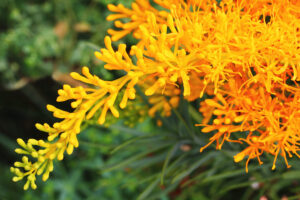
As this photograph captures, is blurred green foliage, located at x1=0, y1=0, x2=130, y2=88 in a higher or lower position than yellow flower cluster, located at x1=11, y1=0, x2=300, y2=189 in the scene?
lower

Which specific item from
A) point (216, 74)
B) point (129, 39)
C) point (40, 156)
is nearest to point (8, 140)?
point (129, 39)

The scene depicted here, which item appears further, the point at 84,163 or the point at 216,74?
the point at 84,163

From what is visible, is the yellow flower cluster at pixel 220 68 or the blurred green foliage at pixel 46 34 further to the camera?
the blurred green foliage at pixel 46 34

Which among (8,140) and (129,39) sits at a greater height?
(129,39)

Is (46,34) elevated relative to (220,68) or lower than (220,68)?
lower

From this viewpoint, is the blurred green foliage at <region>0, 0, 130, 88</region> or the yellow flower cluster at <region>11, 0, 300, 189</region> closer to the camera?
the yellow flower cluster at <region>11, 0, 300, 189</region>

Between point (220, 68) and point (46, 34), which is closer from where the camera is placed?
point (220, 68)

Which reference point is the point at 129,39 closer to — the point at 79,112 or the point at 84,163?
the point at 84,163

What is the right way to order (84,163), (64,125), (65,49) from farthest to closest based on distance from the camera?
A: (65,49) → (84,163) → (64,125)

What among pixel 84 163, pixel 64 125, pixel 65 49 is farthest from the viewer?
pixel 65 49

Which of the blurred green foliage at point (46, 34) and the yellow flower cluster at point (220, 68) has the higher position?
the yellow flower cluster at point (220, 68)

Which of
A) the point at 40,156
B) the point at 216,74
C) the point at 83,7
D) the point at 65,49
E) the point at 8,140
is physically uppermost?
the point at 216,74
